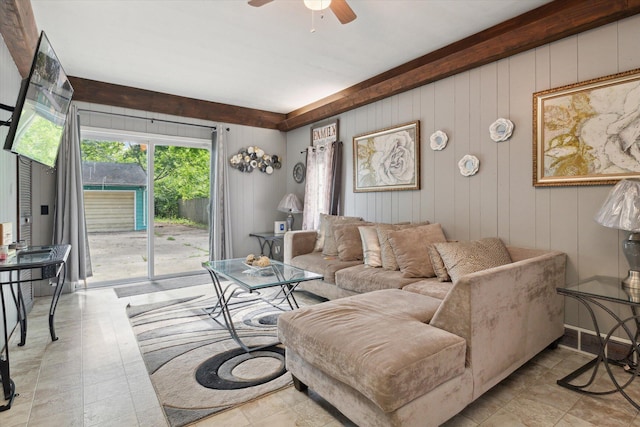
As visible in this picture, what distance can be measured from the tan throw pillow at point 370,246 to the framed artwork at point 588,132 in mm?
1473

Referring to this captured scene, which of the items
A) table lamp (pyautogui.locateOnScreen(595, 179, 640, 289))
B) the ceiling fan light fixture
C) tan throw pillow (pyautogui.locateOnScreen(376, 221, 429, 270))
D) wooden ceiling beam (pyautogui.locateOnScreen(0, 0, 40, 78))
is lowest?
tan throw pillow (pyautogui.locateOnScreen(376, 221, 429, 270))

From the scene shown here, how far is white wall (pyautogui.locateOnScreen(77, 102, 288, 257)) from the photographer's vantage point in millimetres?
4902

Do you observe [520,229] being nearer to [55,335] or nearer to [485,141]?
[485,141]

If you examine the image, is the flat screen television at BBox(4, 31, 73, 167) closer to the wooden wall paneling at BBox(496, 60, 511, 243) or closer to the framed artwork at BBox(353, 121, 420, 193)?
the framed artwork at BBox(353, 121, 420, 193)

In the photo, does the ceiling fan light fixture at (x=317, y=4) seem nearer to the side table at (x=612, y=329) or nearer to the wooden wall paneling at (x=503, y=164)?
the wooden wall paneling at (x=503, y=164)

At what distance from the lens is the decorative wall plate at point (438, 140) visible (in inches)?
133

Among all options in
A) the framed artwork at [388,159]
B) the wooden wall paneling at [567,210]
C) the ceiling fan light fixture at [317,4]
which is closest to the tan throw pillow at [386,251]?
the framed artwork at [388,159]

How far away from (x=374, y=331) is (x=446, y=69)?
265cm

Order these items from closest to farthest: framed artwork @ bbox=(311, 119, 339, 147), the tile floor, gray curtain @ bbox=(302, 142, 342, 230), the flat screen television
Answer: the tile floor, the flat screen television, gray curtain @ bbox=(302, 142, 342, 230), framed artwork @ bbox=(311, 119, 339, 147)

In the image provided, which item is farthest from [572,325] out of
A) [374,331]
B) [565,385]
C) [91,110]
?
[91,110]

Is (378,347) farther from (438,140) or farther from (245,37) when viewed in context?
(245,37)

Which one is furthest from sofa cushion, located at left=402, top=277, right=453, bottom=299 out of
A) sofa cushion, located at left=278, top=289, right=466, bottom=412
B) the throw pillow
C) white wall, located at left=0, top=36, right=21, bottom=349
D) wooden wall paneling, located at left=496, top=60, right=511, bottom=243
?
white wall, located at left=0, top=36, right=21, bottom=349

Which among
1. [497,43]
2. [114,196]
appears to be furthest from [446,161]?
[114,196]

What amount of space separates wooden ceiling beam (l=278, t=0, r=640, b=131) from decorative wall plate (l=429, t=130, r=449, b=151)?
1.80 ft
